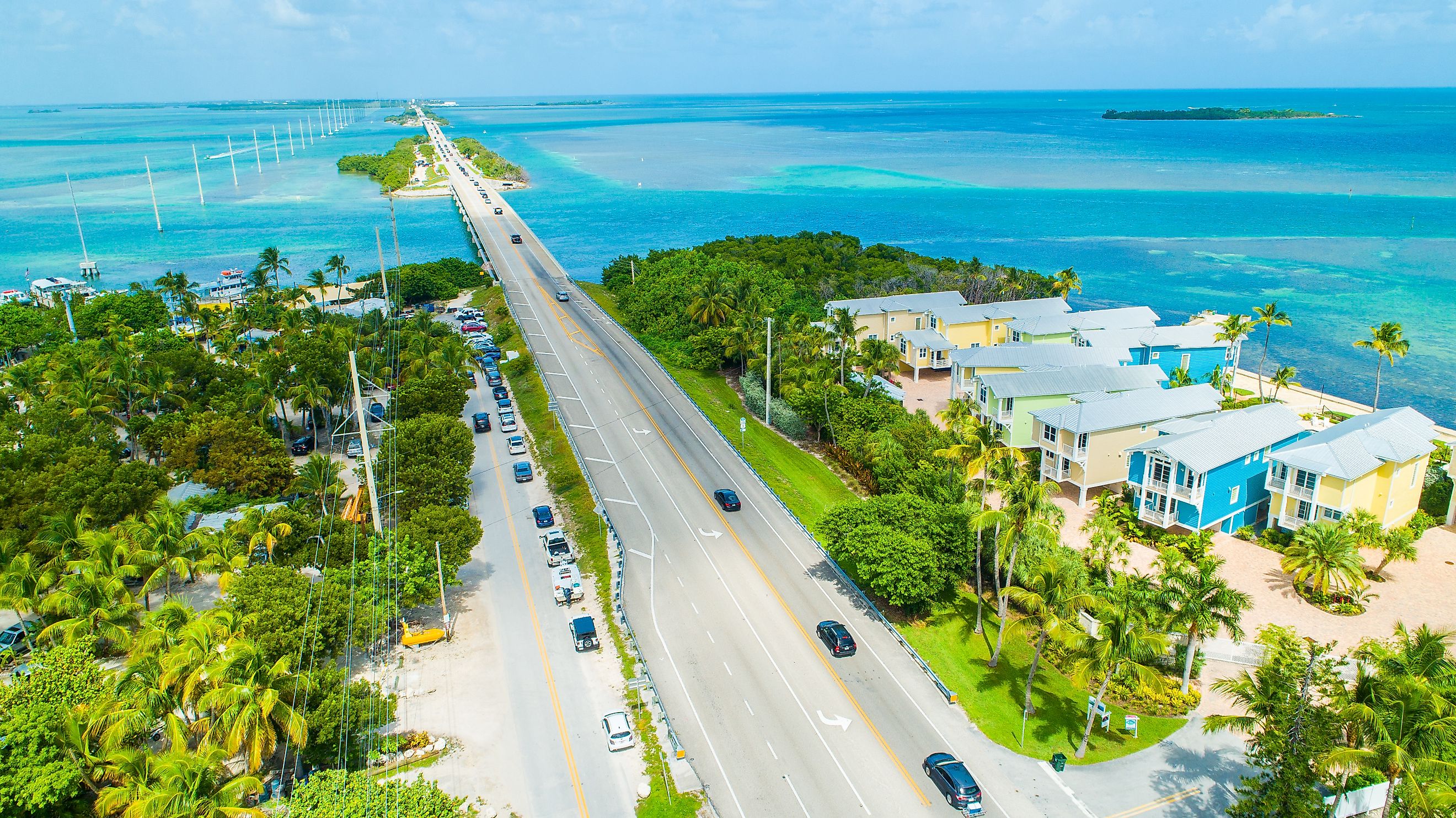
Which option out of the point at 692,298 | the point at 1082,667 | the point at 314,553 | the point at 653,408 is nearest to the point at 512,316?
the point at 692,298

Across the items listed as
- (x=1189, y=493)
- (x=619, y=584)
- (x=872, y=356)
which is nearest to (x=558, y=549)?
(x=619, y=584)

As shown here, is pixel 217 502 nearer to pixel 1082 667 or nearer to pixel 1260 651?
pixel 1082 667

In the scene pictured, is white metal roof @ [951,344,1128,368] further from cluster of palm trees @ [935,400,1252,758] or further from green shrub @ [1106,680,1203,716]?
green shrub @ [1106,680,1203,716]

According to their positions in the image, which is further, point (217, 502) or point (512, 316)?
point (512, 316)

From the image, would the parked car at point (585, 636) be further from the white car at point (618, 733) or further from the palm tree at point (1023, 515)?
the palm tree at point (1023, 515)

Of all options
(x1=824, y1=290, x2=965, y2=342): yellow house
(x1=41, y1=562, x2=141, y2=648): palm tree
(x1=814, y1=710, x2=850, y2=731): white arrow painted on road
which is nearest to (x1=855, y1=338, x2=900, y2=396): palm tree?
(x1=824, y1=290, x2=965, y2=342): yellow house
